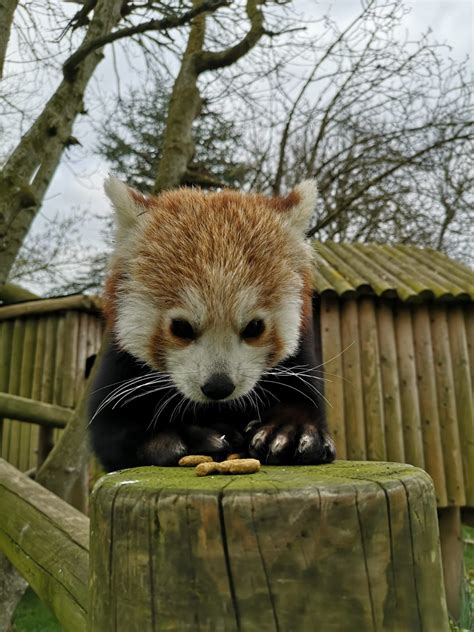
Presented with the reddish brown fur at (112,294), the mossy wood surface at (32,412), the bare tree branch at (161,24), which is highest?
the bare tree branch at (161,24)

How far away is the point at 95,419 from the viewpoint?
88.4 inches

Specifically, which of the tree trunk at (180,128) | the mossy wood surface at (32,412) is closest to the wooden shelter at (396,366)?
the mossy wood surface at (32,412)

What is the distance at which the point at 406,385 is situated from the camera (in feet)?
21.1

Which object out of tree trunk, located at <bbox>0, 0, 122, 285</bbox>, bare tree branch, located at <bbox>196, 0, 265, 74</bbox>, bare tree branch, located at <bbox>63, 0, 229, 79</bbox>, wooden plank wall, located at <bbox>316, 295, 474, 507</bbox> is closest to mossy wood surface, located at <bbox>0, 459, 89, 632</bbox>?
tree trunk, located at <bbox>0, 0, 122, 285</bbox>

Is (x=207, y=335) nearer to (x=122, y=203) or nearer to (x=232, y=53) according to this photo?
(x=122, y=203)

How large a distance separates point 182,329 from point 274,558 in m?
1.12

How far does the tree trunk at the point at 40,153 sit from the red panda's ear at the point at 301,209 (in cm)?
245

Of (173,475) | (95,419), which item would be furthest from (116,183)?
(173,475)

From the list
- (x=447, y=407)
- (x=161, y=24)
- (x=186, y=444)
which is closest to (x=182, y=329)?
(x=186, y=444)

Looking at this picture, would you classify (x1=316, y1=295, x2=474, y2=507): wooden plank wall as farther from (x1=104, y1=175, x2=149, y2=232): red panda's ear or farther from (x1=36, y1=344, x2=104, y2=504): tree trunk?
(x1=104, y1=175, x2=149, y2=232): red panda's ear

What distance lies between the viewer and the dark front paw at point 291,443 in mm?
1709

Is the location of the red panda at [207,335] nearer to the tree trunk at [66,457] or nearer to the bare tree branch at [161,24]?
the bare tree branch at [161,24]

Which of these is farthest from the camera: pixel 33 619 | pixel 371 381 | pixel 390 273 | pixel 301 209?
pixel 390 273

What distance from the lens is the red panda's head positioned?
1.93 metres
